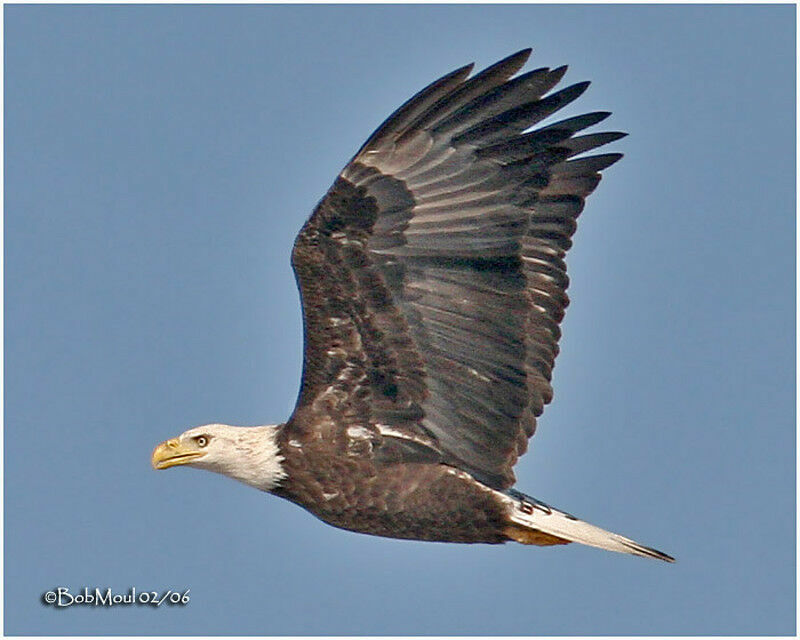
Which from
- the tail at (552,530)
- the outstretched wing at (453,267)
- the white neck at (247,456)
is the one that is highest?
the outstretched wing at (453,267)

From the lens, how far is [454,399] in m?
12.3

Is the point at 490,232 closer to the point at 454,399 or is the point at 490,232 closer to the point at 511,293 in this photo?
the point at 511,293

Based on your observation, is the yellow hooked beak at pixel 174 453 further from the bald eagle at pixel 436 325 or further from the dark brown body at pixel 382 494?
the dark brown body at pixel 382 494

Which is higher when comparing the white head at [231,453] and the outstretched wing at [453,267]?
the outstretched wing at [453,267]

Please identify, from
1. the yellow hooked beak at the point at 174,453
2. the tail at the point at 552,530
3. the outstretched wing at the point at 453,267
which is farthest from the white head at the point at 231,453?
the tail at the point at 552,530

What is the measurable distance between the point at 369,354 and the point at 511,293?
43.1 inches

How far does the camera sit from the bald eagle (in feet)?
38.9

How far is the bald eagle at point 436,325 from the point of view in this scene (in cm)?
1186

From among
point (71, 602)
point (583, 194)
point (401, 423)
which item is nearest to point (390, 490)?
point (401, 423)

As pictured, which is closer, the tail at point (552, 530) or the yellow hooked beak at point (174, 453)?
the tail at point (552, 530)

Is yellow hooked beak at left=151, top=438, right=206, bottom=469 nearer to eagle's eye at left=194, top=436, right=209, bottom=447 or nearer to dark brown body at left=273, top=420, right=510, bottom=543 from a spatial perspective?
eagle's eye at left=194, top=436, right=209, bottom=447

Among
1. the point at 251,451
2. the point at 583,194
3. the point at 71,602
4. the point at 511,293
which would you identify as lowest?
the point at 71,602

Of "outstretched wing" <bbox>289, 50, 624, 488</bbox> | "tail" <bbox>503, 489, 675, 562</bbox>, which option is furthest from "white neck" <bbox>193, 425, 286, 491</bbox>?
"tail" <bbox>503, 489, 675, 562</bbox>

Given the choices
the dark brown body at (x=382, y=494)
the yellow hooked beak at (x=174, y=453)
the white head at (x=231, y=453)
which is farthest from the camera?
the yellow hooked beak at (x=174, y=453)
